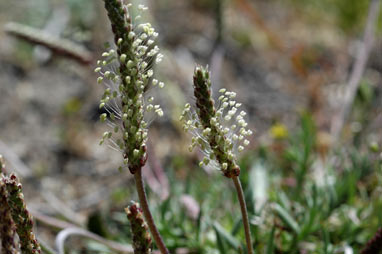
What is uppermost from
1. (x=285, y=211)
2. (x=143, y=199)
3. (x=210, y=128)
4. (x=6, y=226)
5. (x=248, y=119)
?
(x=248, y=119)

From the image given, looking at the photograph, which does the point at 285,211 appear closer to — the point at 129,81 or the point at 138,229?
the point at 138,229

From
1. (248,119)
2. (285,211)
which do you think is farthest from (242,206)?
(248,119)

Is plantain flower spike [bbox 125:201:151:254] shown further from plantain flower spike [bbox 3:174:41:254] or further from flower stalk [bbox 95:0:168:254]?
plantain flower spike [bbox 3:174:41:254]

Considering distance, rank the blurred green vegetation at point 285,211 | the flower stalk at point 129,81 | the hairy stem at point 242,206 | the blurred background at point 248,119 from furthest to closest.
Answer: the blurred background at point 248,119
the blurred green vegetation at point 285,211
the hairy stem at point 242,206
the flower stalk at point 129,81

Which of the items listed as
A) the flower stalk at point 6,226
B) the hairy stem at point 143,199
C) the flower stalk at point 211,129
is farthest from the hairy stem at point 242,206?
the flower stalk at point 6,226

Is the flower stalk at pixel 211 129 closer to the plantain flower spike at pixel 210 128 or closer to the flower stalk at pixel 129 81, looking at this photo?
the plantain flower spike at pixel 210 128

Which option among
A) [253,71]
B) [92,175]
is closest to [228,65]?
[253,71]

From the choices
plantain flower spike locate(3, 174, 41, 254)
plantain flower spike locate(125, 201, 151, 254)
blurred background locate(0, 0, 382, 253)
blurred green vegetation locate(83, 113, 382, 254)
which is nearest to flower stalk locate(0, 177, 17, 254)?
plantain flower spike locate(3, 174, 41, 254)
